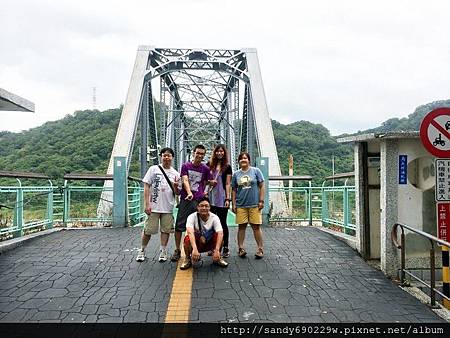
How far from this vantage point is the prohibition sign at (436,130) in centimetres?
364

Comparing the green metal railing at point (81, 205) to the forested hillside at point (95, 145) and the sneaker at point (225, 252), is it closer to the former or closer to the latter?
the sneaker at point (225, 252)

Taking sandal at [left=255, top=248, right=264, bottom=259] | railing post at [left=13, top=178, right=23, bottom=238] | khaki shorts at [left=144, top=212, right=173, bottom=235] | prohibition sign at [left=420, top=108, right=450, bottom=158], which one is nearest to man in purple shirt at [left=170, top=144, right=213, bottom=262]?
khaki shorts at [left=144, top=212, right=173, bottom=235]

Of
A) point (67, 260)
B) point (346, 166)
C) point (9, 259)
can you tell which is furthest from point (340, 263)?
point (346, 166)

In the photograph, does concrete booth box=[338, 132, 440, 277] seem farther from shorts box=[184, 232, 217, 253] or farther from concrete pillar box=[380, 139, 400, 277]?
shorts box=[184, 232, 217, 253]

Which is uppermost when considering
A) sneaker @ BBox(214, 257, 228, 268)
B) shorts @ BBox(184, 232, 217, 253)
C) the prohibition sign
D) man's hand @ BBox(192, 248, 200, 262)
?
the prohibition sign

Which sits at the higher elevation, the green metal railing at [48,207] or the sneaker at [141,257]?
the green metal railing at [48,207]

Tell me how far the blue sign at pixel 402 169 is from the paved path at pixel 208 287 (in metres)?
1.15

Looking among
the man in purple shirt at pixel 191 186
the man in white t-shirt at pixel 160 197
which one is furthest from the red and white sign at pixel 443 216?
the man in white t-shirt at pixel 160 197

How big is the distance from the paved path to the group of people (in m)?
0.37

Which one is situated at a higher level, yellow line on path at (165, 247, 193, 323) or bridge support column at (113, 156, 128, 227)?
bridge support column at (113, 156, 128, 227)

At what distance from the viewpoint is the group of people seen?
14.1 feet

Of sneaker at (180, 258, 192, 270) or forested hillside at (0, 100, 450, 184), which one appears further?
forested hillside at (0, 100, 450, 184)

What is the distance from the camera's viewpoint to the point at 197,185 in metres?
4.49
